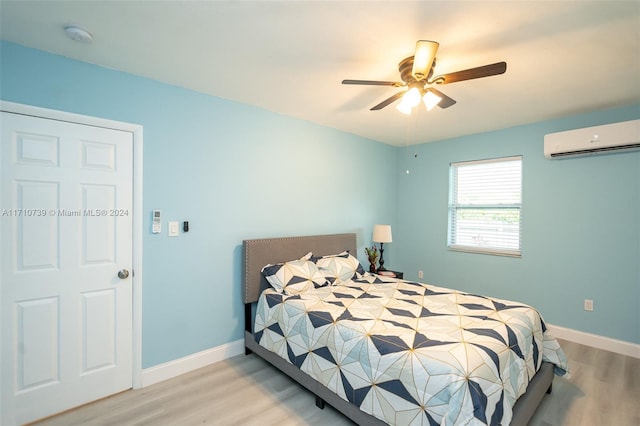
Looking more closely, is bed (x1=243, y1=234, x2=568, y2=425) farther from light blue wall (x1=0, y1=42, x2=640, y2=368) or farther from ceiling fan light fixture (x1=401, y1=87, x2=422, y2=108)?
ceiling fan light fixture (x1=401, y1=87, x2=422, y2=108)

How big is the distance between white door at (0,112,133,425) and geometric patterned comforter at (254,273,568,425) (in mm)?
1202

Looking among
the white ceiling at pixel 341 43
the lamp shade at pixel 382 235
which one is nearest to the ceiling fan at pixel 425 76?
the white ceiling at pixel 341 43

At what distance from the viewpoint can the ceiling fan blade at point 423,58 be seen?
1652 millimetres

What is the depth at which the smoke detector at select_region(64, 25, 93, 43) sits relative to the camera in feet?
5.79

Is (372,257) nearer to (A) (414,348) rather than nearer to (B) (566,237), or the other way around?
(B) (566,237)

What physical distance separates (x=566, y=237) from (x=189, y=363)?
4.17 meters

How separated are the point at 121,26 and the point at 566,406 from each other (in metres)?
Answer: 3.98

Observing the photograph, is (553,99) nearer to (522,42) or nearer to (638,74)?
(638,74)

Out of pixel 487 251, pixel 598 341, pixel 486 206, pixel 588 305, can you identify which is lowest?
pixel 598 341

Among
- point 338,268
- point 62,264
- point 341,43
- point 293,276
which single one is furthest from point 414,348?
point 62,264

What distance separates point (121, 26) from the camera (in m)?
1.77

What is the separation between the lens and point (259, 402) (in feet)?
7.19

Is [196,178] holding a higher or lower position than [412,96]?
lower

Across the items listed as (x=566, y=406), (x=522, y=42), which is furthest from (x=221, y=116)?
(x=566, y=406)
